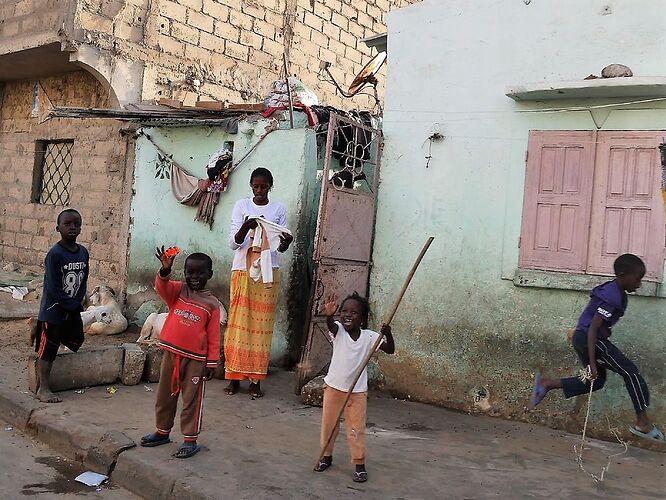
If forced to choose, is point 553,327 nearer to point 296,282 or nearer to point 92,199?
point 296,282

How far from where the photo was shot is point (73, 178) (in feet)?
28.9

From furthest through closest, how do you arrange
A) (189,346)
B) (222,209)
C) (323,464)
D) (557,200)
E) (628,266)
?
(222,209), (557,200), (628,266), (189,346), (323,464)

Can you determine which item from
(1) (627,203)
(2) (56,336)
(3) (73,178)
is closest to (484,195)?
(1) (627,203)

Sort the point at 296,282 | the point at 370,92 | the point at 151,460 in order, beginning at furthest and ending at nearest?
the point at 370,92 → the point at 296,282 → the point at 151,460

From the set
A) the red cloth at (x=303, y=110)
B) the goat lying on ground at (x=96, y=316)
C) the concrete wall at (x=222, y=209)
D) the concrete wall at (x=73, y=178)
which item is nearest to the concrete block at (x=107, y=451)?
the concrete wall at (x=222, y=209)

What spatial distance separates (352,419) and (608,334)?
1.86 meters

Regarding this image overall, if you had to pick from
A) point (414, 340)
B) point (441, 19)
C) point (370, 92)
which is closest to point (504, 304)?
point (414, 340)

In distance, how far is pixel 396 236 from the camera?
5.98 m

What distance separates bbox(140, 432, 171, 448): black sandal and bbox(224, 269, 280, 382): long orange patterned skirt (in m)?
1.36

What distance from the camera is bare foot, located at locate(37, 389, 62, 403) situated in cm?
493

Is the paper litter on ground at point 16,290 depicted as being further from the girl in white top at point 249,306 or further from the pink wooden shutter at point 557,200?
the pink wooden shutter at point 557,200

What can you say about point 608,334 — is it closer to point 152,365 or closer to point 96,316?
point 152,365

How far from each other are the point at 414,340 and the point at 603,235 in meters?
1.80

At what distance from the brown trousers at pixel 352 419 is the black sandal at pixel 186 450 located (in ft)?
2.60
